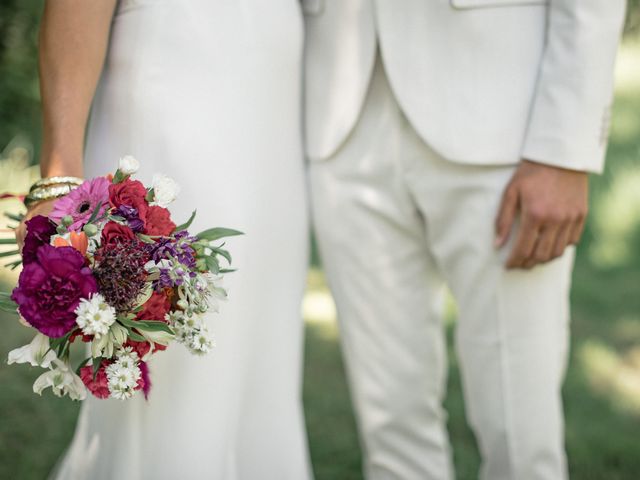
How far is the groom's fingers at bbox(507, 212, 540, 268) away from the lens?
1.94m

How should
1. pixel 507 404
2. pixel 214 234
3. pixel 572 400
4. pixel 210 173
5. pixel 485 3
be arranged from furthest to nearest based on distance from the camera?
pixel 572 400 < pixel 507 404 < pixel 485 3 < pixel 210 173 < pixel 214 234

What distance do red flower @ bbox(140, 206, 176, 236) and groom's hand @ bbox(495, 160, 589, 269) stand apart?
0.91m

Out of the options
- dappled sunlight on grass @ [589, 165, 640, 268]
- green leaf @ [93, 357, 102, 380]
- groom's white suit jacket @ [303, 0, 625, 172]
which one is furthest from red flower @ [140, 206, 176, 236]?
dappled sunlight on grass @ [589, 165, 640, 268]

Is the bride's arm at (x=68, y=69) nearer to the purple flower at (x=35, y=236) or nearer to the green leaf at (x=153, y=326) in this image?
the purple flower at (x=35, y=236)

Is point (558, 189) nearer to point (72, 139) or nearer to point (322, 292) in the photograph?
point (72, 139)

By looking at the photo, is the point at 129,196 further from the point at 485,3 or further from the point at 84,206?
the point at 485,3

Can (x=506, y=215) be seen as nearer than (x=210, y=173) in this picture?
No

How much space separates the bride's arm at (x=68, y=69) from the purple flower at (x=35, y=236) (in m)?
0.32

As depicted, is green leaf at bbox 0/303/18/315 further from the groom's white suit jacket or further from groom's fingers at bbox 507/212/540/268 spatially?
groom's fingers at bbox 507/212/540/268

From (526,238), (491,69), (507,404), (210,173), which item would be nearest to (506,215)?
(526,238)

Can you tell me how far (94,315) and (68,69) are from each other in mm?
662

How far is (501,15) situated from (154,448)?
1.26m

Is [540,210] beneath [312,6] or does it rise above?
beneath

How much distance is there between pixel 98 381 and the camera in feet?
4.41
